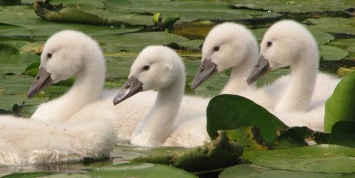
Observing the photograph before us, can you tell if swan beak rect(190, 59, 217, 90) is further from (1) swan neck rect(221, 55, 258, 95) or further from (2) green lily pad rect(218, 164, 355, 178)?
(2) green lily pad rect(218, 164, 355, 178)

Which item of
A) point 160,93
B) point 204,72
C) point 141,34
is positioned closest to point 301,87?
point 204,72

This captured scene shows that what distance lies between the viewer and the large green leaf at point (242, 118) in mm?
5371

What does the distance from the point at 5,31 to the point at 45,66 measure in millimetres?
2195

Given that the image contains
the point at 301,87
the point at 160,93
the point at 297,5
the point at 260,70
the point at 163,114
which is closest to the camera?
the point at 163,114

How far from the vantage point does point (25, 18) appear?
31.4 feet

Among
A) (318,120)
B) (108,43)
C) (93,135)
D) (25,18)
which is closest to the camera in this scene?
(93,135)

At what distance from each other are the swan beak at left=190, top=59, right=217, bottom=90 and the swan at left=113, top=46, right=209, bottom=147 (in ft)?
1.89

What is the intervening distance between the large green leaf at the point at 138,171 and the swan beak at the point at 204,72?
2.19 metres

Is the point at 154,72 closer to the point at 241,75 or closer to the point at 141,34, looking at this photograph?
the point at 241,75

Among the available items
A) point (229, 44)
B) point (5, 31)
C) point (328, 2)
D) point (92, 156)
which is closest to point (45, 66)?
point (229, 44)

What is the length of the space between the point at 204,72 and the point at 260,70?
0.36 metres

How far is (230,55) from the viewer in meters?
7.11

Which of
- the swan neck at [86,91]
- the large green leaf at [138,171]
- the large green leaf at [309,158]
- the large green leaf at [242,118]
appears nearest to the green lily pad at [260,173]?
the large green leaf at [309,158]

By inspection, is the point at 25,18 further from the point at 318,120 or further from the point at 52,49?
the point at 318,120
